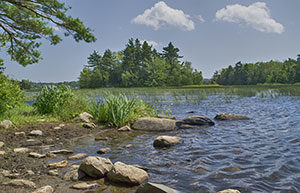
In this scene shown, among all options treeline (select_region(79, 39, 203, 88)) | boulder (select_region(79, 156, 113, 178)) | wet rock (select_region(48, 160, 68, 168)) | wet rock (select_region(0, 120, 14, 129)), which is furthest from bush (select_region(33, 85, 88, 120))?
treeline (select_region(79, 39, 203, 88))

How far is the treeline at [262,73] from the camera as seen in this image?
54.8m

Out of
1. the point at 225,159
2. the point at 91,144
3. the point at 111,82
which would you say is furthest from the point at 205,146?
the point at 111,82

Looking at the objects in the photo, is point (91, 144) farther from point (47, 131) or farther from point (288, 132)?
point (288, 132)

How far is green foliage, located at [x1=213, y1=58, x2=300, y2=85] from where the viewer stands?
54.9m

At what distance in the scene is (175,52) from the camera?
6869cm

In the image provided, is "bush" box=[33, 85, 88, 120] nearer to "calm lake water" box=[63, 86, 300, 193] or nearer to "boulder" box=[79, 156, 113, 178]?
"calm lake water" box=[63, 86, 300, 193]

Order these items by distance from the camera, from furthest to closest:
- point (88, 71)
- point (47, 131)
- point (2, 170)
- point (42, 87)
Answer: point (88, 71), point (42, 87), point (47, 131), point (2, 170)

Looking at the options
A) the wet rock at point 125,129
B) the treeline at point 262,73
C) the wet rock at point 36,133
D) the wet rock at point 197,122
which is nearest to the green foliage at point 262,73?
the treeline at point 262,73

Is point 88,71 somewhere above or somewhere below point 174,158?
above

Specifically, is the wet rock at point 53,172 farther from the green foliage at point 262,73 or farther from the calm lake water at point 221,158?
the green foliage at point 262,73

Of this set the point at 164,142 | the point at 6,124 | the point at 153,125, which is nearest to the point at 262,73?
the point at 153,125

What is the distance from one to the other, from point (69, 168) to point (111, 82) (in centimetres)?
6356

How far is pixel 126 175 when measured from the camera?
11.6 feet

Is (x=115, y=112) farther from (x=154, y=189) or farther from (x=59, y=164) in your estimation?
(x=154, y=189)
